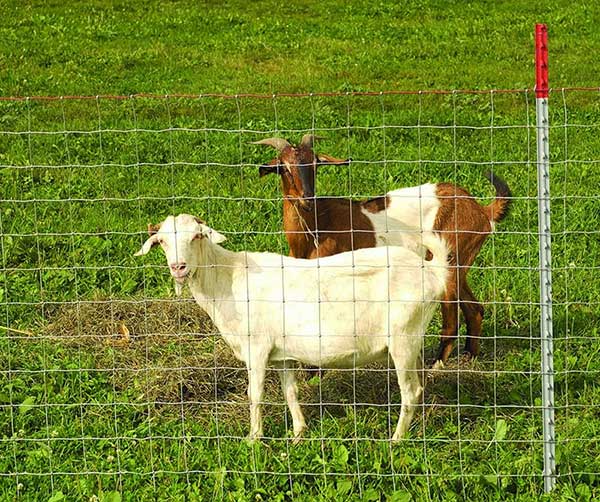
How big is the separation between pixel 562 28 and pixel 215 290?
11.6 m

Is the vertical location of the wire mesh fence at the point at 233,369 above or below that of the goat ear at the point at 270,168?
below

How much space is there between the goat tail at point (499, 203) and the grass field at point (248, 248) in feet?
1.28

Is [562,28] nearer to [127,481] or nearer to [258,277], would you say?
[258,277]

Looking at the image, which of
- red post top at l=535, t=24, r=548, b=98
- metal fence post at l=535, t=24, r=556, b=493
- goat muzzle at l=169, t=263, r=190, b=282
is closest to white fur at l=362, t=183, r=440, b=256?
goat muzzle at l=169, t=263, r=190, b=282

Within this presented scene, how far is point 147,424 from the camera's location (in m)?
6.41

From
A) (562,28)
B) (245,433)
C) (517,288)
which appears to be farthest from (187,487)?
(562,28)

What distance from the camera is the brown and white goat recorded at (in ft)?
24.6

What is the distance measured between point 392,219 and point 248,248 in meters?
1.60

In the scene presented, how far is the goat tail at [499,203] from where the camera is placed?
25.3ft

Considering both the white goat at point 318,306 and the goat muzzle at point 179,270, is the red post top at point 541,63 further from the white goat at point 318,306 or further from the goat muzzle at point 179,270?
the goat muzzle at point 179,270

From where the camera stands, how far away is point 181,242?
6219 mm

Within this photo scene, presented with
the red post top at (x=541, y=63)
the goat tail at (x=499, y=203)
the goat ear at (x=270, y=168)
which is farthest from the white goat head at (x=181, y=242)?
the goat tail at (x=499, y=203)

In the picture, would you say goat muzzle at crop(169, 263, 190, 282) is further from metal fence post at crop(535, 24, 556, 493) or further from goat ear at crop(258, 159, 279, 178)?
metal fence post at crop(535, 24, 556, 493)

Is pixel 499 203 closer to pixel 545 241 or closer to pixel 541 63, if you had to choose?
pixel 545 241
